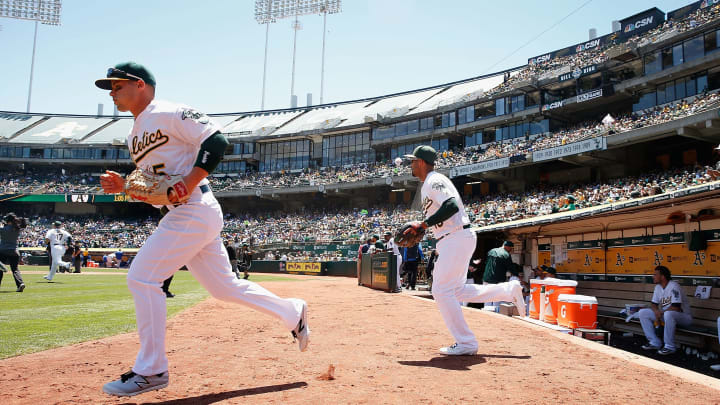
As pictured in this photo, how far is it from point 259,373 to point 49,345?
241cm

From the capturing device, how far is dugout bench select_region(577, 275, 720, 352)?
23.5ft

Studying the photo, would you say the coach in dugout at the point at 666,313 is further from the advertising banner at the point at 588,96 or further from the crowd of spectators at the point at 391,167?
the advertising banner at the point at 588,96

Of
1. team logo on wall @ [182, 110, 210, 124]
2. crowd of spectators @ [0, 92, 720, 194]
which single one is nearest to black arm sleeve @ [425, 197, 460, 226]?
team logo on wall @ [182, 110, 210, 124]

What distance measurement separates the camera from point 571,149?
85.3 ft

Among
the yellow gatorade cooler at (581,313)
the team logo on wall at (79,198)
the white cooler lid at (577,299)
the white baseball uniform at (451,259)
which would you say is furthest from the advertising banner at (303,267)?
the team logo on wall at (79,198)

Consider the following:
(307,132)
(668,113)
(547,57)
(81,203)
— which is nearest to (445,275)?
(668,113)

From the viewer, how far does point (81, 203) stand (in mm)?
50750

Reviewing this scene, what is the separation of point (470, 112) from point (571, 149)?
466 inches

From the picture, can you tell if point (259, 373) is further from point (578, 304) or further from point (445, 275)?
point (578, 304)

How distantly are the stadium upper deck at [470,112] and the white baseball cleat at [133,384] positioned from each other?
93.6 feet

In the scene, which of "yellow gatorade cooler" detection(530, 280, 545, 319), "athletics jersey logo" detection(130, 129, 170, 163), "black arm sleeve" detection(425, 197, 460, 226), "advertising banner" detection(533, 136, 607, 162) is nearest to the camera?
"athletics jersey logo" detection(130, 129, 170, 163)

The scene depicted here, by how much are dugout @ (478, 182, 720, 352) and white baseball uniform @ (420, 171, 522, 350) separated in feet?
12.3

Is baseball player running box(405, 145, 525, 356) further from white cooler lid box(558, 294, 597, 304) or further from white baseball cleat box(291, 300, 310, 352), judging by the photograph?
white cooler lid box(558, 294, 597, 304)

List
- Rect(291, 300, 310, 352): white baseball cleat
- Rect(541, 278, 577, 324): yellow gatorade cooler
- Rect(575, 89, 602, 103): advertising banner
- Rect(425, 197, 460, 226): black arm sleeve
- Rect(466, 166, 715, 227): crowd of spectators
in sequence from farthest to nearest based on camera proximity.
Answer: Rect(575, 89, 602, 103): advertising banner
Rect(466, 166, 715, 227): crowd of spectators
Rect(541, 278, 577, 324): yellow gatorade cooler
Rect(425, 197, 460, 226): black arm sleeve
Rect(291, 300, 310, 352): white baseball cleat
